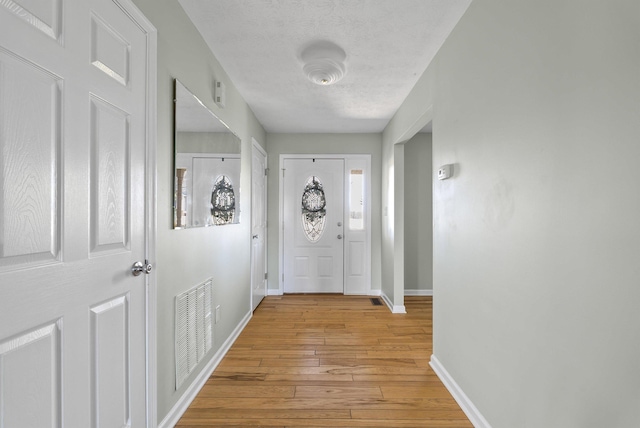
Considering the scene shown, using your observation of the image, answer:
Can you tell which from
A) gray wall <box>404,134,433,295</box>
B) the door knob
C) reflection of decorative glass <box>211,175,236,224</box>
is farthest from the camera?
gray wall <box>404,134,433,295</box>

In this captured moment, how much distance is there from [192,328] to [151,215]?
89 centimetres

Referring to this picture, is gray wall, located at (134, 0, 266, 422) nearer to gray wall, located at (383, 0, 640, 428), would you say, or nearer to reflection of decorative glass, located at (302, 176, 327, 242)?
gray wall, located at (383, 0, 640, 428)

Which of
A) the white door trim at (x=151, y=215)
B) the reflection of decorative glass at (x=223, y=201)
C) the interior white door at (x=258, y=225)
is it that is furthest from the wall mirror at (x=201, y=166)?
the interior white door at (x=258, y=225)

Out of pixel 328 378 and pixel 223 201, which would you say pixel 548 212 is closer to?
pixel 328 378

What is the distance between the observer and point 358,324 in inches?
139

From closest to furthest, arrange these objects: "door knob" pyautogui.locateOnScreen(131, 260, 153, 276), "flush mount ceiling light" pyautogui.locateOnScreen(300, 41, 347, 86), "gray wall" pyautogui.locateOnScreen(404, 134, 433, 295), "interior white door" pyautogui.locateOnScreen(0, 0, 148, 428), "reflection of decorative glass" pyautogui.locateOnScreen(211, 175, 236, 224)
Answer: "interior white door" pyautogui.locateOnScreen(0, 0, 148, 428) < "door knob" pyautogui.locateOnScreen(131, 260, 153, 276) < "flush mount ceiling light" pyautogui.locateOnScreen(300, 41, 347, 86) < "reflection of decorative glass" pyautogui.locateOnScreen(211, 175, 236, 224) < "gray wall" pyautogui.locateOnScreen(404, 134, 433, 295)

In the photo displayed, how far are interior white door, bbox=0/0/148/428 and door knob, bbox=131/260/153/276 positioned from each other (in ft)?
0.10

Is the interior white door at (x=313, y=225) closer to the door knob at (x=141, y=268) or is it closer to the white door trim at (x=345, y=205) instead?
the white door trim at (x=345, y=205)

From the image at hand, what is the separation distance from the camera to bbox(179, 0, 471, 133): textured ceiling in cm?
193

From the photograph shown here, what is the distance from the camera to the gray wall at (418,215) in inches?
187

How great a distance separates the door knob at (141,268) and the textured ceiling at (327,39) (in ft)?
4.91

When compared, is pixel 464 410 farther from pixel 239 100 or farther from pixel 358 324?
pixel 239 100

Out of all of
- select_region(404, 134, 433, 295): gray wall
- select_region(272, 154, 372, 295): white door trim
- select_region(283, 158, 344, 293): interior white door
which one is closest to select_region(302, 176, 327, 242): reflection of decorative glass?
select_region(283, 158, 344, 293): interior white door

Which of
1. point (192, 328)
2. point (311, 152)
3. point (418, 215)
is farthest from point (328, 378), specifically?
point (311, 152)
